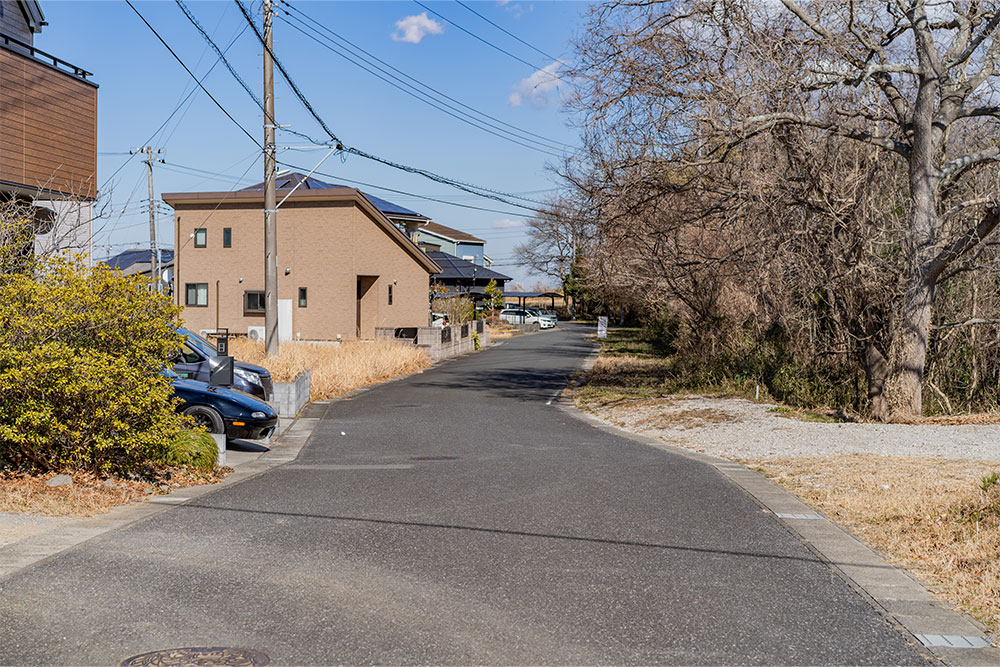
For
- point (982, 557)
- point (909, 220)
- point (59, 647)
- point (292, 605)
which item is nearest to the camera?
point (59, 647)

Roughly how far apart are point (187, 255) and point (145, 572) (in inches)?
1322

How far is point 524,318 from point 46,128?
61739 millimetres

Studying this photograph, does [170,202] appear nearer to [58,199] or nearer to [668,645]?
[58,199]

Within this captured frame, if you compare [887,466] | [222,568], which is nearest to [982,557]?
[887,466]

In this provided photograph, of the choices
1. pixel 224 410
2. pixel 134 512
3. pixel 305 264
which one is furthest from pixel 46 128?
pixel 305 264

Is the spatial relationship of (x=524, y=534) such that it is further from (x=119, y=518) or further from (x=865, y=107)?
(x=865, y=107)

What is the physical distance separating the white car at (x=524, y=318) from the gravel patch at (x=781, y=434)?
5188 centimetres

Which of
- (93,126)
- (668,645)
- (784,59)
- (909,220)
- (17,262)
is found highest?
(784,59)

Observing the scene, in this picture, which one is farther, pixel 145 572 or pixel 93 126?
pixel 93 126

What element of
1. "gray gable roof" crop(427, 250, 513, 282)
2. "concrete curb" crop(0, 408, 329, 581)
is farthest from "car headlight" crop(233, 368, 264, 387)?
"gray gable roof" crop(427, 250, 513, 282)

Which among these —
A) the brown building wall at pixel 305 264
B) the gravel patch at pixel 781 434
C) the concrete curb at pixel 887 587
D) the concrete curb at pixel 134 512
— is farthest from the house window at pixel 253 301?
the concrete curb at pixel 887 587

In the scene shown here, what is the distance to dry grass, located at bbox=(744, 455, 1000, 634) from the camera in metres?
6.16

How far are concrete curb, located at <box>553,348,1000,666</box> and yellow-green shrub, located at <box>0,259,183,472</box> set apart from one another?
6240mm

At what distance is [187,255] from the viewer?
123 feet
